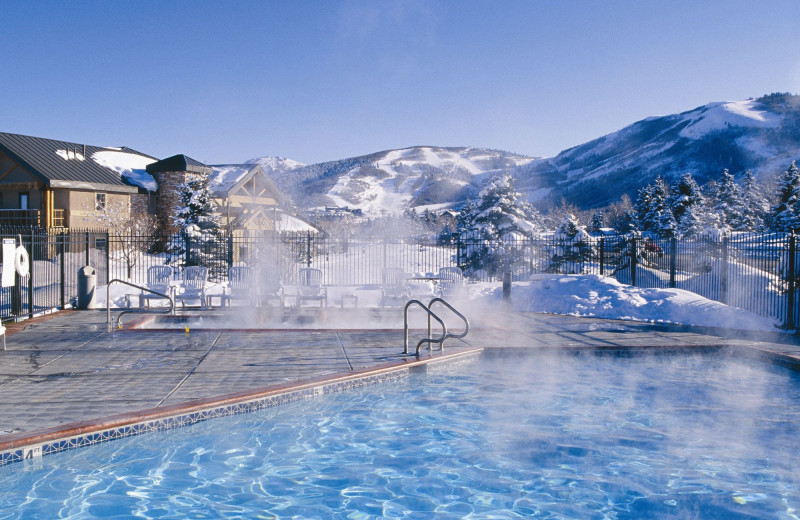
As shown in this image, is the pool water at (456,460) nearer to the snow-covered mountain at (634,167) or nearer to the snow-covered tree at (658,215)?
the snow-covered tree at (658,215)

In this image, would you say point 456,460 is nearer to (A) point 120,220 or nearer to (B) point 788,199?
(A) point 120,220

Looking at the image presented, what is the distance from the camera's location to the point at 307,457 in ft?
17.2

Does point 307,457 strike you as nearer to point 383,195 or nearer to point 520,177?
point 383,195

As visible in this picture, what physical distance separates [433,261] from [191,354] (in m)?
24.8

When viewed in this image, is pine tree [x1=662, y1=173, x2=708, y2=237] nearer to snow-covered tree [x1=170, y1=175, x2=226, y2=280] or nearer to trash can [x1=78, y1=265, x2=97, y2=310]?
snow-covered tree [x1=170, y1=175, x2=226, y2=280]

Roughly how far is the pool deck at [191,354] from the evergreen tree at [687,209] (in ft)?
106

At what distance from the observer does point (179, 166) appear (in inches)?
1061

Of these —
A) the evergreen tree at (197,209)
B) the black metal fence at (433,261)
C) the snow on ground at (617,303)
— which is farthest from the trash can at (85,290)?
the evergreen tree at (197,209)

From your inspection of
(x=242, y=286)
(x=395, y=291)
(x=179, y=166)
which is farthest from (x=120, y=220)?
(x=395, y=291)

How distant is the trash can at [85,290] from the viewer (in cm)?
1159

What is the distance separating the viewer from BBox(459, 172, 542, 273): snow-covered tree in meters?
21.8

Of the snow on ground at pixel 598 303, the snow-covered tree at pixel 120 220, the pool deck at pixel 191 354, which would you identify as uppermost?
the snow-covered tree at pixel 120 220

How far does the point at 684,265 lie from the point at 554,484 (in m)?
26.1

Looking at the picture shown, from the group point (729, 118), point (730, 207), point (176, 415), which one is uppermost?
point (729, 118)
